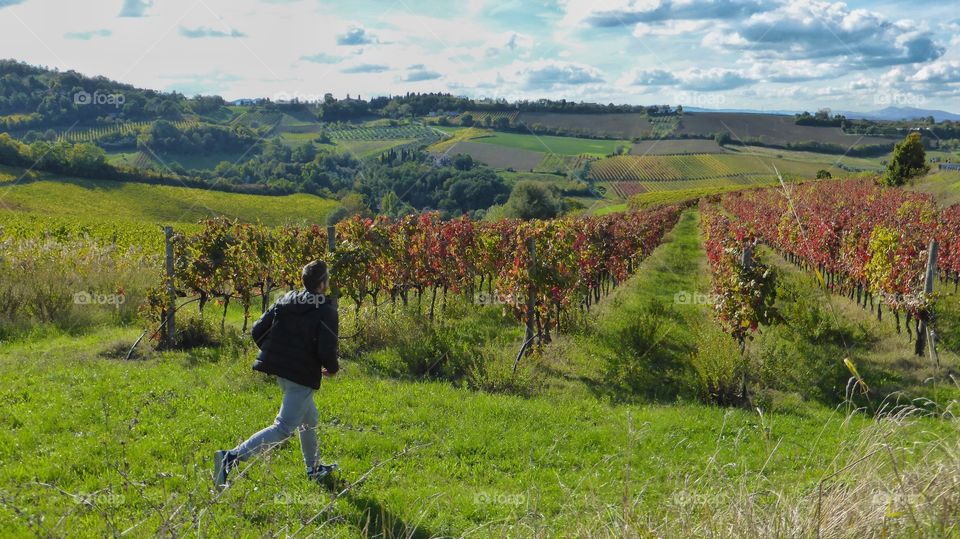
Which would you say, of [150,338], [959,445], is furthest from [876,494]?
[150,338]

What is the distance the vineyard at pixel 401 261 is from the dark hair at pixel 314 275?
4.83 m

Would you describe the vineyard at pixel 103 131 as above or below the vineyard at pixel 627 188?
above

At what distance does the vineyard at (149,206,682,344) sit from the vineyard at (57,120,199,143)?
321ft

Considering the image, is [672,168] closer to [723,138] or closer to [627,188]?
[627,188]

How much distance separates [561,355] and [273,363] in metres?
5.82

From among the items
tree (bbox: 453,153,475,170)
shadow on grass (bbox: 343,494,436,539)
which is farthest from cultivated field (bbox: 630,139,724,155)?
shadow on grass (bbox: 343,494,436,539)

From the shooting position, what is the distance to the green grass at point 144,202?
150 ft

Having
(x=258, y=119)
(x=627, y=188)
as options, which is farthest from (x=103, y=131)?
(x=627, y=188)
